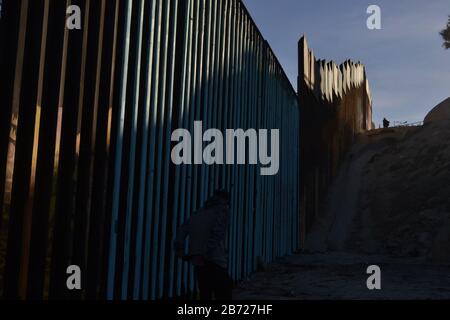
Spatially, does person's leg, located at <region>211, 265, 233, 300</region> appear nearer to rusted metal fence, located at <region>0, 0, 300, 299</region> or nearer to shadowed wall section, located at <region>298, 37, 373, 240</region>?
rusted metal fence, located at <region>0, 0, 300, 299</region>

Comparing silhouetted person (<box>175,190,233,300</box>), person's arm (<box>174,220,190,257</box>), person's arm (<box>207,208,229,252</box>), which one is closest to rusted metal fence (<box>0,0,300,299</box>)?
person's arm (<box>174,220,190,257</box>)

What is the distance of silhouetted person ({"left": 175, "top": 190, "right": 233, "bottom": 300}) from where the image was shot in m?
5.16

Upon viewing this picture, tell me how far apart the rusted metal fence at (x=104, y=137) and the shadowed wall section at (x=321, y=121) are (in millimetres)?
8926

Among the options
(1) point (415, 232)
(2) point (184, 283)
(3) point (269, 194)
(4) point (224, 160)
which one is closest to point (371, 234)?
(1) point (415, 232)

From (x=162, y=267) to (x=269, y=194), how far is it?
238 inches

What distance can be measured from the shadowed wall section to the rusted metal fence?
8.93 metres

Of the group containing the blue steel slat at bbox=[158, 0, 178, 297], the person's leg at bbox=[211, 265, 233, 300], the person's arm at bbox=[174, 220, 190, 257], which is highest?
the blue steel slat at bbox=[158, 0, 178, 297]

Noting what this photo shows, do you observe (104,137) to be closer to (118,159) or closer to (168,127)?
(118,159)

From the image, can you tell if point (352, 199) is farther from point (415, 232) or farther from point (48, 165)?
point (48, 165)

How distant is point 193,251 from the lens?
17.1ft

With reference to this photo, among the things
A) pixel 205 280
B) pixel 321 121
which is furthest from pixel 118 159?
pixel 321 121

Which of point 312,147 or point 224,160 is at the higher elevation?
point 312,147

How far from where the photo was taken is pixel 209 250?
5.14 meters

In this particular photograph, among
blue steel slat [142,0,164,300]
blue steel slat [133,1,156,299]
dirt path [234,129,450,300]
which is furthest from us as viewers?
dirt path [234,129,450,300]
